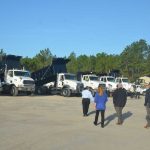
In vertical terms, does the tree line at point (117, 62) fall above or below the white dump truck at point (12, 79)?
above

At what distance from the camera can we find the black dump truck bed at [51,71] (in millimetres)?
44750

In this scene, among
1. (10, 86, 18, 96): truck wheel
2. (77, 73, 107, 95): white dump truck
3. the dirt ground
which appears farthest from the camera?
(77, 73, 107, 95): white dump truck

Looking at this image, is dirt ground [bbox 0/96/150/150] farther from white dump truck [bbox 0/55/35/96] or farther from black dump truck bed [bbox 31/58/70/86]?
black dump truck bed [bbox 31/58/70/86]

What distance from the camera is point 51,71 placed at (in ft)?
148

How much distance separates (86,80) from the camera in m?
47.0

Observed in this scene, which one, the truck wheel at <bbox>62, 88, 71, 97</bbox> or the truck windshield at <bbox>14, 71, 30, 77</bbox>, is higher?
the truck windshield at <bbox>14, 71, 30, 77</bbox>

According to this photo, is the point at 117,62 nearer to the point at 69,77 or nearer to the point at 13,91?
the point at 69,77

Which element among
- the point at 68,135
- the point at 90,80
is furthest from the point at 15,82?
the point at 68,135

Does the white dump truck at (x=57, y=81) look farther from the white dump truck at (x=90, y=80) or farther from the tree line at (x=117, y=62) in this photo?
A: the tree line at (x=117, y=62)

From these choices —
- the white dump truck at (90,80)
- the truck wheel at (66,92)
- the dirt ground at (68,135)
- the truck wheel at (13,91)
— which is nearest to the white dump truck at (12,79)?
the truck wheel at (13,91)

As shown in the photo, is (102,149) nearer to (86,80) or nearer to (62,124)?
(62,124)

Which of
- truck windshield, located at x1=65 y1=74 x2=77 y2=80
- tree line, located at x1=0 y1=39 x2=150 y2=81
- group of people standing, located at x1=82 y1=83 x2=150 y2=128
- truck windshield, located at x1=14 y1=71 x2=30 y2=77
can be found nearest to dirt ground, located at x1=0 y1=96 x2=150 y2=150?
group of people standing, located at x1=82 y1=83 x2=150 y2=128

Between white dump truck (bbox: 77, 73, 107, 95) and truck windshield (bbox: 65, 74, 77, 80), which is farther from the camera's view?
white dump truck (bbox: 77, 73, 107, 95)

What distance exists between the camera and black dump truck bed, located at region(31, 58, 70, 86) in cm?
4475
